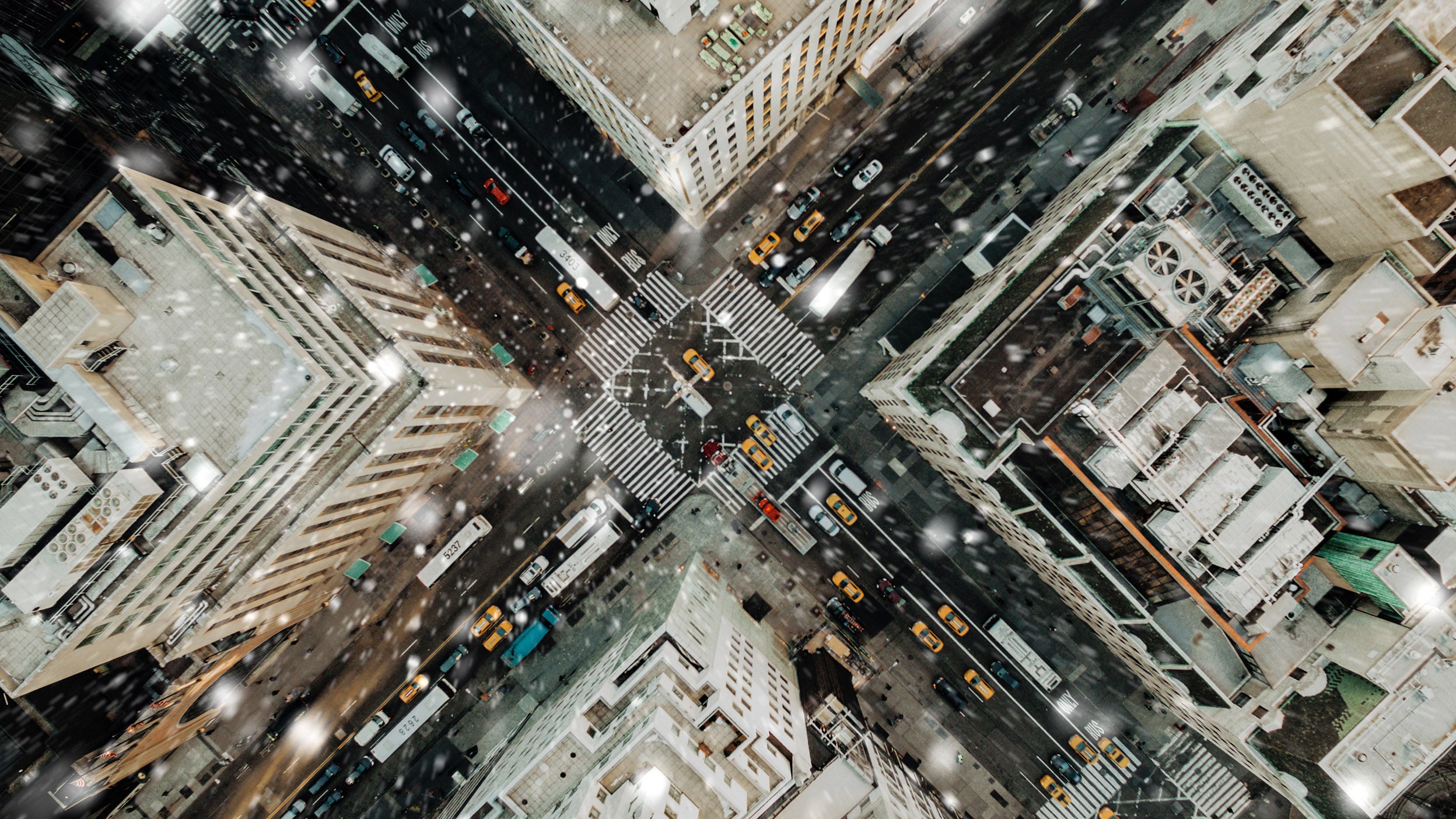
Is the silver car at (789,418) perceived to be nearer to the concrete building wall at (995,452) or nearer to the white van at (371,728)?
the concrete building wall at (995,452)

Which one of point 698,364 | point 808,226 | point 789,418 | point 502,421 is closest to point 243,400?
point 502,421

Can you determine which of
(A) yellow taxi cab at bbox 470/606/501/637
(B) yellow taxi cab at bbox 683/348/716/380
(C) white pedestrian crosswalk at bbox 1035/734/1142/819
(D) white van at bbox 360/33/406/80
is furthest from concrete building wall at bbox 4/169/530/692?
(C) white pedestrian crosswalk at bbox 1035/734/1142/819

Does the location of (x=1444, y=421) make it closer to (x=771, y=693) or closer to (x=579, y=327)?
(x=771, y=693)

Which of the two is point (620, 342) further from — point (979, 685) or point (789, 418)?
→ point (979, 685)

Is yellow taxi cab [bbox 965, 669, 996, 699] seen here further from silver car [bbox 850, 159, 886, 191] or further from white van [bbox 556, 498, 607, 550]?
silver car [bbox 850, 159, 886, 191]

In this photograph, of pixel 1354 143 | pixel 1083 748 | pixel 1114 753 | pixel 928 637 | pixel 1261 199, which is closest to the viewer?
pixel 1354 143
